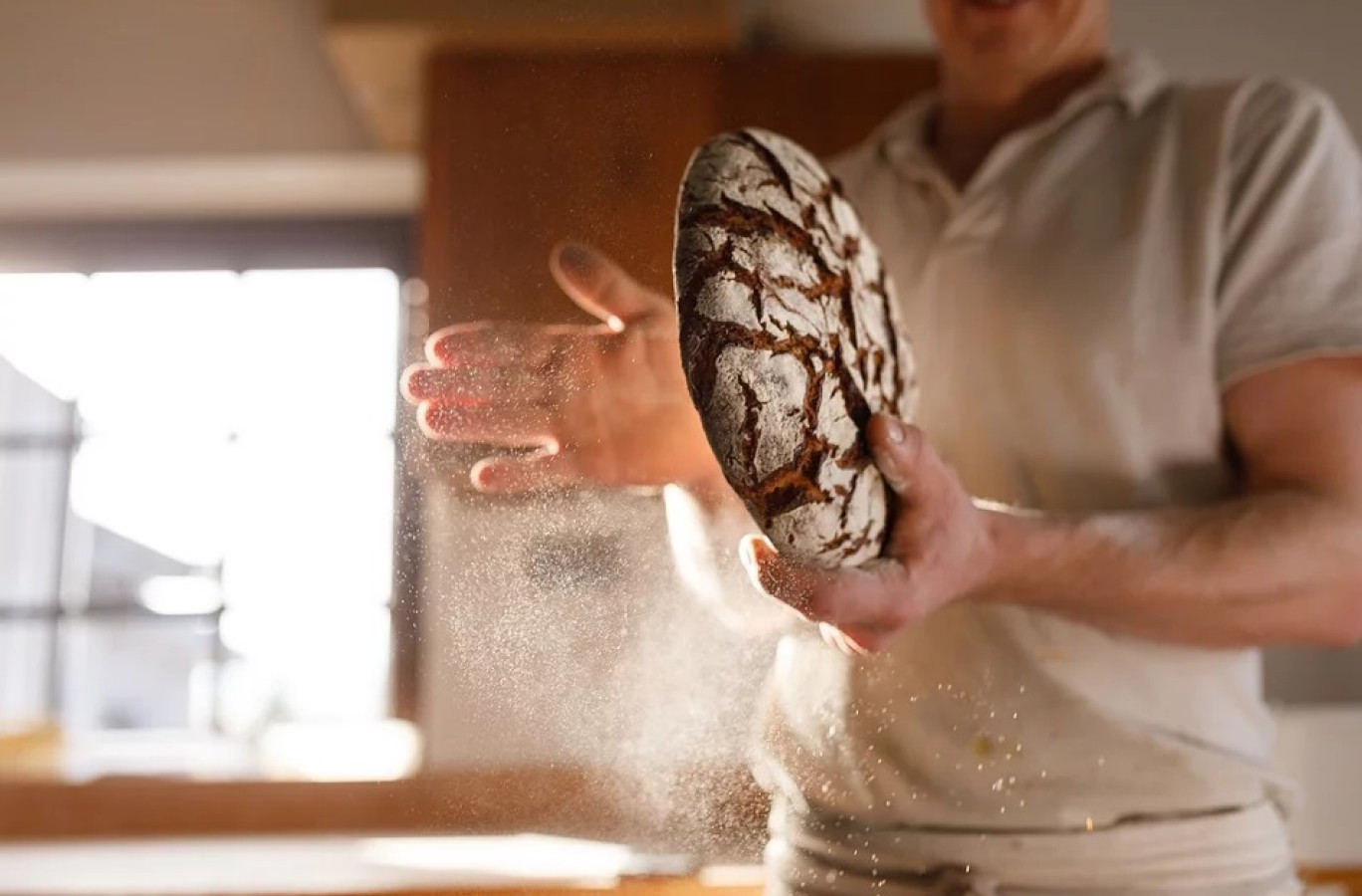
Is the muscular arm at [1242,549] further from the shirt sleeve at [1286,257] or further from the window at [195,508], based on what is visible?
the window at [195,508]

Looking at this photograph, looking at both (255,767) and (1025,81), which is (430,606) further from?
(1025,81)

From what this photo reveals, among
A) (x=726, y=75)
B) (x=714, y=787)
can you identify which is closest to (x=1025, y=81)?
(x=726, y=75)

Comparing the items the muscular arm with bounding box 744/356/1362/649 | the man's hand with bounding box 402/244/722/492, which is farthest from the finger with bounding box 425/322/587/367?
the muscular arm with bounding box 744/356/1362/649

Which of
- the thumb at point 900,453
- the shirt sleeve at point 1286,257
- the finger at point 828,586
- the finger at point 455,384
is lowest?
the finger at point 828,586

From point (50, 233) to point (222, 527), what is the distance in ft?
0.23

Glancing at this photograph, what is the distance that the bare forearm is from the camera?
256mm

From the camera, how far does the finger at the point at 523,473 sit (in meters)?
0.19

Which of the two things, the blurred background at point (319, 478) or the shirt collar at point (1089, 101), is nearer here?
the blurred background at point (319, 478)

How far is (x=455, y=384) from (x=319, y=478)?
0.03 meters

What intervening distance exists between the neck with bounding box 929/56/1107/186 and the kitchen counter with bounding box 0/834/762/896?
22cm

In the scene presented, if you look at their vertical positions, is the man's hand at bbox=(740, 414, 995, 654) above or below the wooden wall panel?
below

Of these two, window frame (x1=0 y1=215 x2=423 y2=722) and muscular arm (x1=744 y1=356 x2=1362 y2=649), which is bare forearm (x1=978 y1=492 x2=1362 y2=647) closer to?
muscular arm (x1=744 y1=356 x2=1362 y2=649)

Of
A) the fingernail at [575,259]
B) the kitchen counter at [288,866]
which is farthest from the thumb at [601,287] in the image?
the kitchen counter at [288,866]

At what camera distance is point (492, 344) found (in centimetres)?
20
